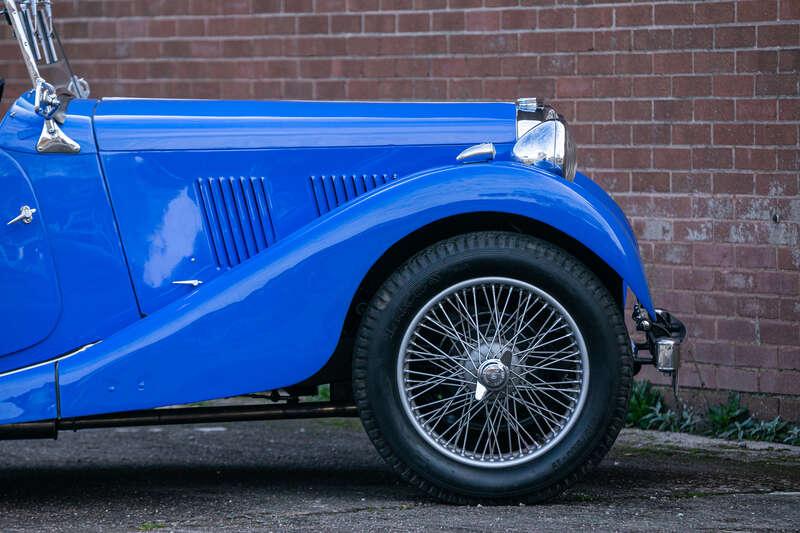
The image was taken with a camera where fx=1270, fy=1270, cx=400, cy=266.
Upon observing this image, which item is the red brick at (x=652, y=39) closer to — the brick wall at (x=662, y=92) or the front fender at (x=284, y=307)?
the brick wall at (x=662, y=92)

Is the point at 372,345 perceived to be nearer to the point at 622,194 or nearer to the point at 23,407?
the point at 23,407

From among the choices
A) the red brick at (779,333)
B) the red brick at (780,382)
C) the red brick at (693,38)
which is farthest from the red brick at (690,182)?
the red brick at (780,382)

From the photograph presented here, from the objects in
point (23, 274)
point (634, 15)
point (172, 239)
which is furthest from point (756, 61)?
point (23, 274)

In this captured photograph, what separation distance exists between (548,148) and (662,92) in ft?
6.82

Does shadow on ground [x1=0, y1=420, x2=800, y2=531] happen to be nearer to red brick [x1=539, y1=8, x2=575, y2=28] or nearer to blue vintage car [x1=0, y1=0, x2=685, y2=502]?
blue vintage car [x1=0, y1=0, x2=685, y2=502]

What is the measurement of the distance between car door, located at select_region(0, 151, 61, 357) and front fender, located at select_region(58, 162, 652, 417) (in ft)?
0.71

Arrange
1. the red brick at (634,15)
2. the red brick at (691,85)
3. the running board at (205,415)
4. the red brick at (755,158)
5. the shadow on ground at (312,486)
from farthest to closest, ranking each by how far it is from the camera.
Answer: the red brick at (634,15), the red brick at (691,85), the red brick at (755,158), the running board at (205,415), the shadow on ground at (312,486)

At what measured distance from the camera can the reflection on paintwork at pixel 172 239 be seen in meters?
4.55

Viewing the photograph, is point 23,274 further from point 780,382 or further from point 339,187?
point 780,382

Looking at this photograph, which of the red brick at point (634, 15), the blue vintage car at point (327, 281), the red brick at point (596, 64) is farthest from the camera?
the red brick at point (596, 64)

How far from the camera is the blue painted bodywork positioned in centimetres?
437

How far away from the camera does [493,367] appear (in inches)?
173

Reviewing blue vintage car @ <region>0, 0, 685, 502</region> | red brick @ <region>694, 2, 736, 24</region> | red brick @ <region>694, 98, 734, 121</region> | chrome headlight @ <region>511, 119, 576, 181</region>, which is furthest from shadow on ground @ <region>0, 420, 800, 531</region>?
red brick @ <region>694, 2, 736, 24</region>

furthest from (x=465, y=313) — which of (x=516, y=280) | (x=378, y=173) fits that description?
(x=378, y=173)
